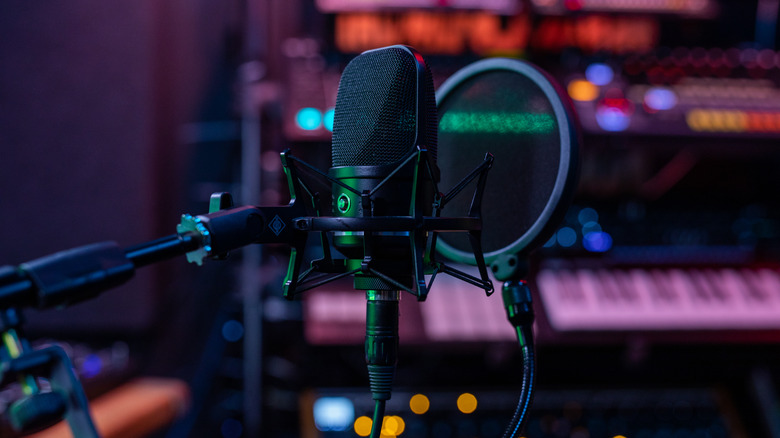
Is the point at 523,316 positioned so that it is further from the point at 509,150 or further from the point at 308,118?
the point at 308,118

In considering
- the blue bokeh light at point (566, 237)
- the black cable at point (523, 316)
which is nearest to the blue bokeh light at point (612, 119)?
the blue bokeh light at point (566, 237)

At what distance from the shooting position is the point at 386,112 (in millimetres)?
449

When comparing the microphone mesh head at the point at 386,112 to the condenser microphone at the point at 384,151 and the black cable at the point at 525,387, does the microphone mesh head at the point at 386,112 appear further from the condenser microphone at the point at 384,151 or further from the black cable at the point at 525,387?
the black cable at the point at 525,387

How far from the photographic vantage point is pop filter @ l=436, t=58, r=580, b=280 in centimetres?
51

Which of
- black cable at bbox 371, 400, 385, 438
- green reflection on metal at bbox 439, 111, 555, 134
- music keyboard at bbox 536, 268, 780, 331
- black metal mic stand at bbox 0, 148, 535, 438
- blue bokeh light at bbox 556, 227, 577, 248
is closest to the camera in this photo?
black metal mic stand at bbox 0, 148, 535, 438

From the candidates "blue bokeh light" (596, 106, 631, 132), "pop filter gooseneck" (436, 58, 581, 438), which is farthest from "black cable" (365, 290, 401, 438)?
"blue bokeh light" (596, 106, 631, 132)

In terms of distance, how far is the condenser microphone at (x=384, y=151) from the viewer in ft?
1.40

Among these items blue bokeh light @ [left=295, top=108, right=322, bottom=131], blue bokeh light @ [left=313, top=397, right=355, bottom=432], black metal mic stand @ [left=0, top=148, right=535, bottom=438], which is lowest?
blue bokeh light @ [left=313, top=397, right=355, bottom=432]

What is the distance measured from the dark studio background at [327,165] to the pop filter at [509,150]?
0.79 m

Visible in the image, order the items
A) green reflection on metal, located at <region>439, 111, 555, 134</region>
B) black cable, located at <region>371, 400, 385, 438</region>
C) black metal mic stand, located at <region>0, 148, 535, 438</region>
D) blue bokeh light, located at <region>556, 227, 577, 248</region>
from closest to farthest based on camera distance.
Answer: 1. black metal mic stand, located at <region>0, 148, 535, 438</region>
2. black cable, located at <region>371, 400, 385, 438</region>
3. green reflection on metal, located at <region>439, 111, 555, 134</region>
4. blue bokeh light, located at <region>556, 227, 577, 248</region>

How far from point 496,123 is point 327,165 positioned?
0.93 metres

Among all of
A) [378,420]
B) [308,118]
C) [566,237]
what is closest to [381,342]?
[378,420]

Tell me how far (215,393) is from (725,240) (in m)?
1.39

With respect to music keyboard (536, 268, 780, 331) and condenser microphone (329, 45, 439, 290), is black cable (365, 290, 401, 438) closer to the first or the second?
condenser microphone (329, 45, 439, 290)
